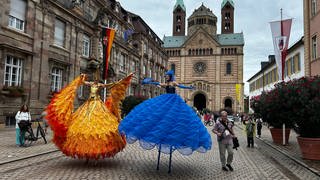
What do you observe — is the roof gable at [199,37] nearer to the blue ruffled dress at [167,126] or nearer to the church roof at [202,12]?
the church roof at [202,12]

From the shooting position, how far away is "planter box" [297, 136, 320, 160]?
9797mm

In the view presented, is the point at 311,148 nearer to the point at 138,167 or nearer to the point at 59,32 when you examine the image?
the point at 138,167

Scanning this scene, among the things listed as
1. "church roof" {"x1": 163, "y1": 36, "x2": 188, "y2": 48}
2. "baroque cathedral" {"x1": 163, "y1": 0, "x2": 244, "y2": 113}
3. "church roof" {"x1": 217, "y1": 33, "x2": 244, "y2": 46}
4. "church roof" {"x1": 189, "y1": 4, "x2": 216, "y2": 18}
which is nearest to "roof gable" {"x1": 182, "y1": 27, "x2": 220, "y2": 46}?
"baroque cathedral" {"x1": 163, "y1": 0, "x2": 244, "y2": 113}

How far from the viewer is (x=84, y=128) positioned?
7277 millimetres

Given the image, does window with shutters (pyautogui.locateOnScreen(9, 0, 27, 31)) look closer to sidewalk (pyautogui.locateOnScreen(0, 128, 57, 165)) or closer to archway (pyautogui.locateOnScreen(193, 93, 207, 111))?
sidewalk (pyautogui.locateOnScreen(0, 128, 57, 165))

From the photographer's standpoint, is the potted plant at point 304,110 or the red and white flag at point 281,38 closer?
the potted plant at point 304,110

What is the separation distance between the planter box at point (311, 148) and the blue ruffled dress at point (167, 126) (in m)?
4.87

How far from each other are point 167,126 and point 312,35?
63.6 ft

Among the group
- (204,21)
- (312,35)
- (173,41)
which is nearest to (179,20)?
(173,41)

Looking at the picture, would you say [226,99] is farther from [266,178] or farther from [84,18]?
[266,178]

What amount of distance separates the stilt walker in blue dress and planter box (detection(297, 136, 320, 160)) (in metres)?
4.90

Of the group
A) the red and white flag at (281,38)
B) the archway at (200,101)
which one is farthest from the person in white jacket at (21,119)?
the archway at (200,101)

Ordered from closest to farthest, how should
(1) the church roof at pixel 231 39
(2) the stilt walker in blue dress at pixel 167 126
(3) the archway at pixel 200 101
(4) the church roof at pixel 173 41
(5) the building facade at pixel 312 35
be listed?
1. (2) the stilt walker in blue dress at pixel 167 126
2. (5) the building facade at pixel 312 35
3. (3) the archway at pixel 200 101
4. (1) the church roof at pixel 231 39
5. (4) the church roof at pixel 173 41

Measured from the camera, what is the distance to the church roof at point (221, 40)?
79200 mm
